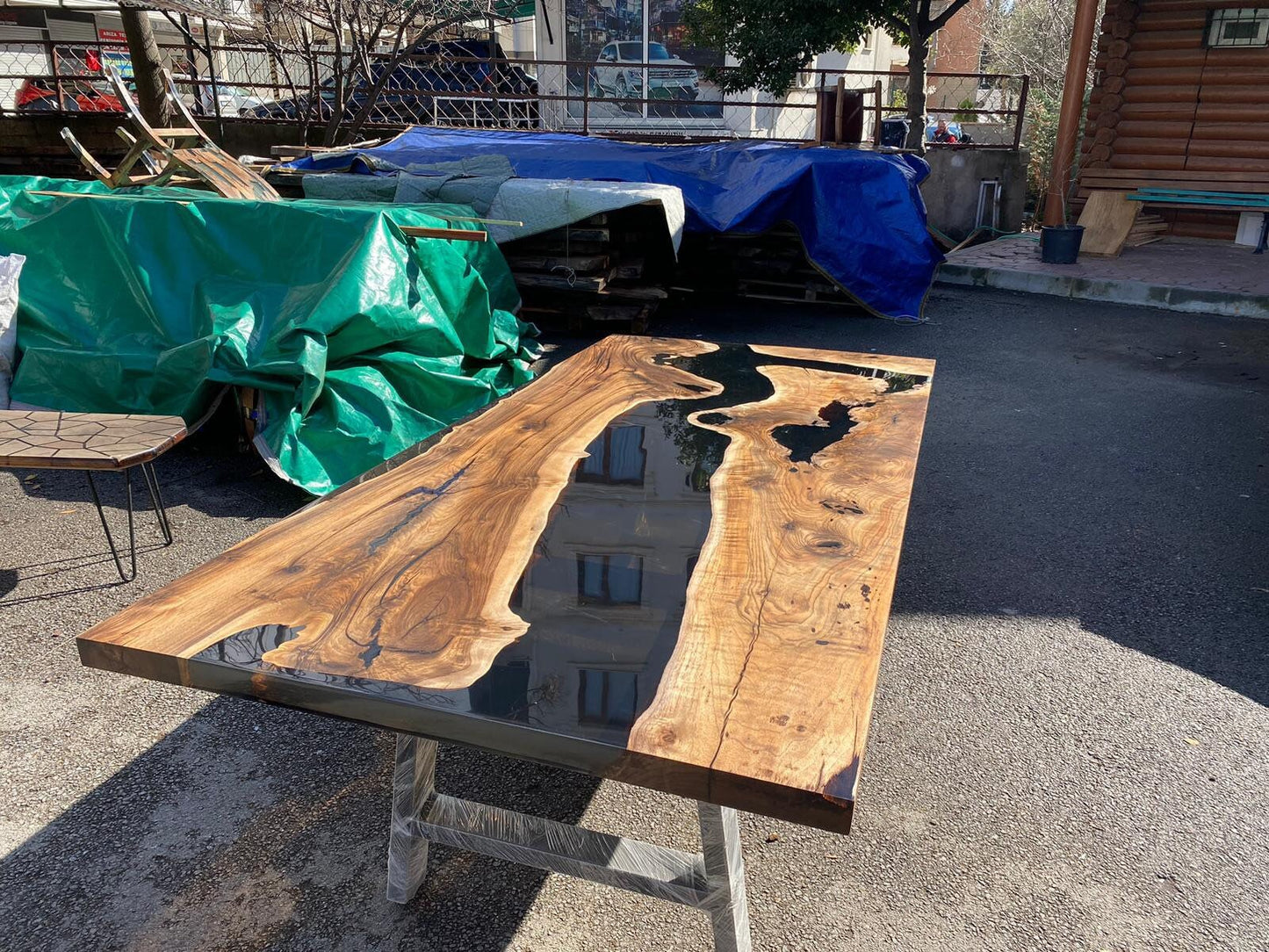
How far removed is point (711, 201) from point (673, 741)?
19.3 feet

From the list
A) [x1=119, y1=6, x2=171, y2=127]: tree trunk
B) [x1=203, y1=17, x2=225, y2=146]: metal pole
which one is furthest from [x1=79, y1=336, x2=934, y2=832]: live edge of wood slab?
[x1=203, y1=17, x2=225, y2=146]: metal pole

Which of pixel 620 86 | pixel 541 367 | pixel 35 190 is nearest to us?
pixel 35 190

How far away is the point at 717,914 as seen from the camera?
4.94ft

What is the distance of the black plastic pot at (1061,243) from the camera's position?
26.7 feet

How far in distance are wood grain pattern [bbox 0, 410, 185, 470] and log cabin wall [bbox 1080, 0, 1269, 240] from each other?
9720mm

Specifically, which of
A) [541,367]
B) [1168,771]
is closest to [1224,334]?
[541,367]

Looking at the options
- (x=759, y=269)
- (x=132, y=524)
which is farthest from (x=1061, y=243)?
(x=132, y=524)

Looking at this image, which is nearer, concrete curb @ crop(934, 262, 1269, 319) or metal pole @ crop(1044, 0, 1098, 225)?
concrete curb @ crop(934, 262, 1269, 319)

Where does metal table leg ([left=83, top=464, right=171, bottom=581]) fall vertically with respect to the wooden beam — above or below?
below

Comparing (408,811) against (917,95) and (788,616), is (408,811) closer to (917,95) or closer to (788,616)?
(788,616)

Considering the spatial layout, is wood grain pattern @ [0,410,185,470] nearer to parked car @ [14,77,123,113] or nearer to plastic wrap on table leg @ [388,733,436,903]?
plastic wrap on table leg @ [388,733,436,903]

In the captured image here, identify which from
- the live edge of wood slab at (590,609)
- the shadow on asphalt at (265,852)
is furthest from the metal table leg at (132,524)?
the live edge of wood slab at (590,609)

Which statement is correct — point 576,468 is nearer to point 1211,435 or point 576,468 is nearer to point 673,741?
point 673,741

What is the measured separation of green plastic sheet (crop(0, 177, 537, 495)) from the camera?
3.69 m
